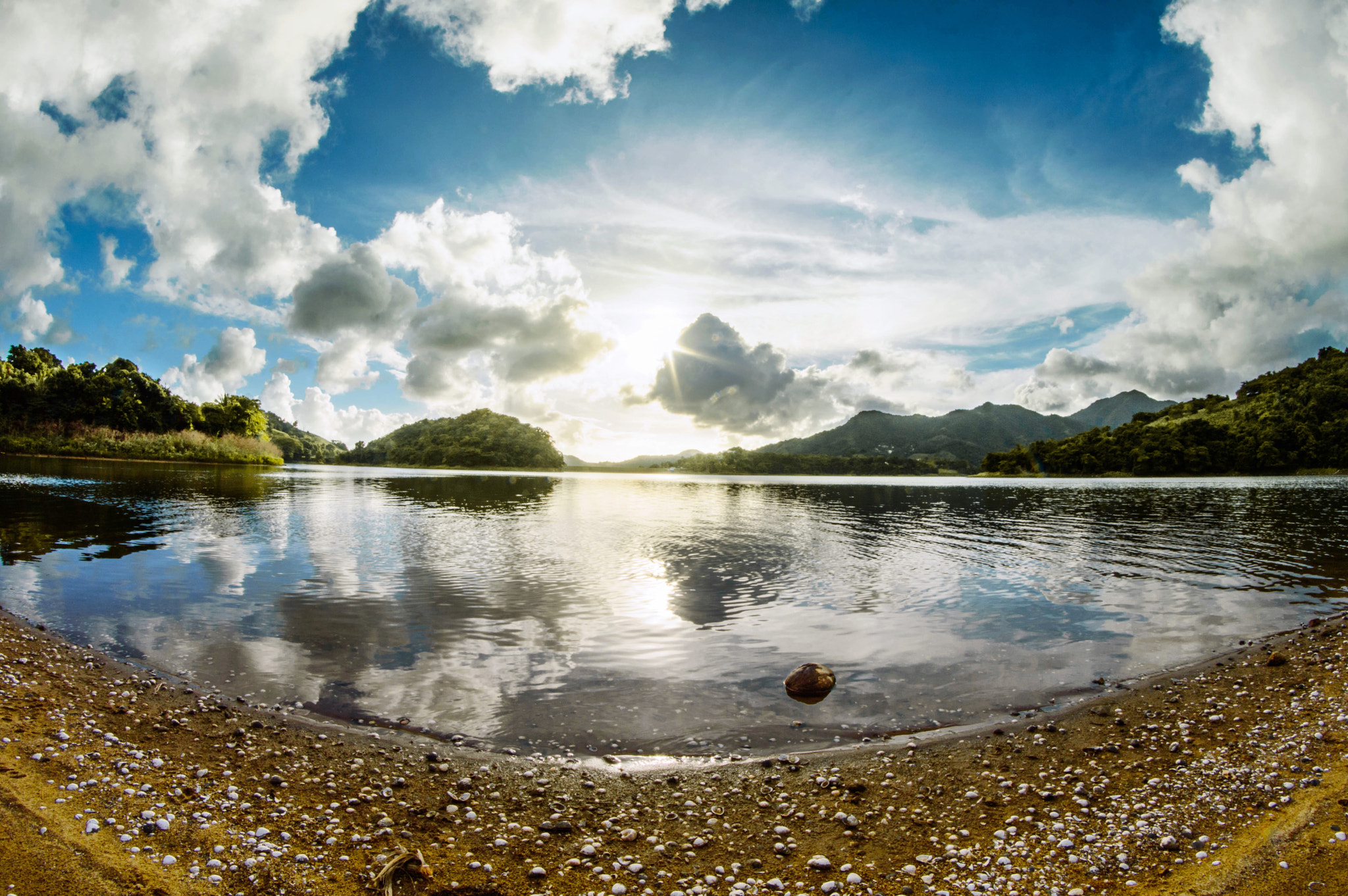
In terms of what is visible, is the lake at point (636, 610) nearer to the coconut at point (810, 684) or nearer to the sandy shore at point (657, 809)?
the coconut at point (810, 684)

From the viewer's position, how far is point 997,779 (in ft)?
33.0

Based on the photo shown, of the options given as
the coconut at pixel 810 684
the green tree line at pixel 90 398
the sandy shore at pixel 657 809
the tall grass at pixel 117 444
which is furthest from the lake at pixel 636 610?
the green tree line at pixel 90 398

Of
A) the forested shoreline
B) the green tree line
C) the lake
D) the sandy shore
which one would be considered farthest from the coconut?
the green tree line

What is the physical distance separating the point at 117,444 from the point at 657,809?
150 m

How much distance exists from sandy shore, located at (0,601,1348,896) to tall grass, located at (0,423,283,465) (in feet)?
450

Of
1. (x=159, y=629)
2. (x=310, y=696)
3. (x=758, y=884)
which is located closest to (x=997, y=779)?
(x=758, y=884)

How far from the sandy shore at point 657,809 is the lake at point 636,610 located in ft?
5.37

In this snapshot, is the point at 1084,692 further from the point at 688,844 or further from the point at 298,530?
the point at 298,530

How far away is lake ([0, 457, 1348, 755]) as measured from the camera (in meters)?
13.7

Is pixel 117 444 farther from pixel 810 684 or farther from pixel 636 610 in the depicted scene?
pixel 810 684

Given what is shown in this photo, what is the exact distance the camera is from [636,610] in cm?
2289

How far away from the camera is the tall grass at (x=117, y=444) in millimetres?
105000

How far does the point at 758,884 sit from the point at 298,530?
42.6 meters

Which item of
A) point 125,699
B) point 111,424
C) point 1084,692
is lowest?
point 1084,692
